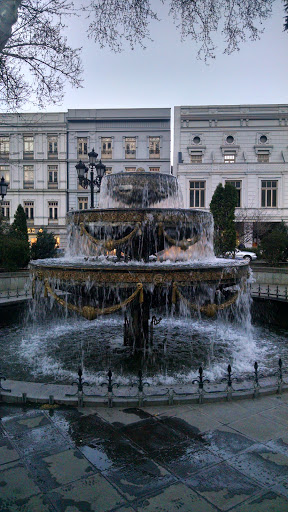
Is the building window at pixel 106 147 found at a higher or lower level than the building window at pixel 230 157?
higher

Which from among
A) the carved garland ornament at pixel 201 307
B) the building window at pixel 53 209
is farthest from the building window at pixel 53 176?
the carved garland ornament at pixel 201 307

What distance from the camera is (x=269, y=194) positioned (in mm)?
39594

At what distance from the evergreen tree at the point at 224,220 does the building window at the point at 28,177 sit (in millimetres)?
24021

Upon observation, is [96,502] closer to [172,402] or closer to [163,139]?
[172,402]

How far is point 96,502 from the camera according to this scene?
407cm

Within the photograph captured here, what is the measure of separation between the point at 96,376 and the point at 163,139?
3823 centimetres

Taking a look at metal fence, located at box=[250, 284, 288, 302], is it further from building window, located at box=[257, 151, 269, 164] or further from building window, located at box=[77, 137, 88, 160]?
building window, located at box=[77, 137, 88, 160]

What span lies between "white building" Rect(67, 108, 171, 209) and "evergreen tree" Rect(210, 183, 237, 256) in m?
16.2

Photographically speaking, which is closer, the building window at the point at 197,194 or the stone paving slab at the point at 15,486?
the stone paving slab at the point at 15,486

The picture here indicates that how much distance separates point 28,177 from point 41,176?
156 cm

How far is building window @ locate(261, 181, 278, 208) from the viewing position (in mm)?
39375

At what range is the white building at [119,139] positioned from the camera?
4256 cm

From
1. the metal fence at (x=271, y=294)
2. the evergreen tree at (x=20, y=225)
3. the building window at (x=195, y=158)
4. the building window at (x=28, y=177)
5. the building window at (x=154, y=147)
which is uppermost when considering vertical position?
the building window at (x=154, y=147)

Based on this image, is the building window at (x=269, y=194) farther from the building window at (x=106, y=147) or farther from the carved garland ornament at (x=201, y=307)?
the carved garland ornament at (x=201, y=307)
